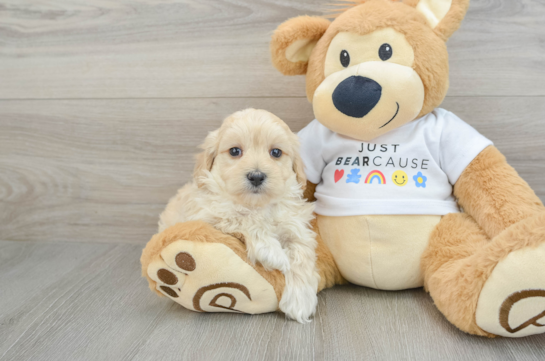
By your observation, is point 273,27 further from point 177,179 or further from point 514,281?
point 514,281

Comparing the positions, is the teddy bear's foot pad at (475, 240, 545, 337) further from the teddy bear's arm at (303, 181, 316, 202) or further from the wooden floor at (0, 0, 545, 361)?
the teddy bear's arm at (303, 181, 316, 202)

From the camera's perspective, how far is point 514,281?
78 cm

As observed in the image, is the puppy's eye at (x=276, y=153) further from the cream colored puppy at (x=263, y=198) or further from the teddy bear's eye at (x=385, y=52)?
the teddy bear's eye at (x=385, y=52)

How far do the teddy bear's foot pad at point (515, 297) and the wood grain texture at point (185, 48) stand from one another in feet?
2.24

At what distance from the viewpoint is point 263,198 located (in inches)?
35.8

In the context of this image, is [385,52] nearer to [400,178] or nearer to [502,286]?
[400,178]

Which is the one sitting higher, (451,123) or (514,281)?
(451,123)

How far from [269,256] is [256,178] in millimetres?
185

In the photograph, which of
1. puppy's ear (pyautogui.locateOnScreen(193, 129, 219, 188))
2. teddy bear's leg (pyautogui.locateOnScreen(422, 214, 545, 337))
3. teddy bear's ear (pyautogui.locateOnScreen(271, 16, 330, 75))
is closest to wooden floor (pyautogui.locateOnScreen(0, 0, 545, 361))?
teddy bear's leg (pyautogui.locateOnScreen(422, 214, 545, 337))

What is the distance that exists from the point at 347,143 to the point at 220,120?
1.68 feet

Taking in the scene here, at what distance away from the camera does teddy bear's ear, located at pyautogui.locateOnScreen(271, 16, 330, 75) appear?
103 cm

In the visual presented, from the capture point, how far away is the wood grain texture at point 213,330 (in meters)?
0.83

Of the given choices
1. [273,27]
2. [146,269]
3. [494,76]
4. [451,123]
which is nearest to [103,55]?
[273,27]

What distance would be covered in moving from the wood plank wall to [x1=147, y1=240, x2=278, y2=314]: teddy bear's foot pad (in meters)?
0.59
